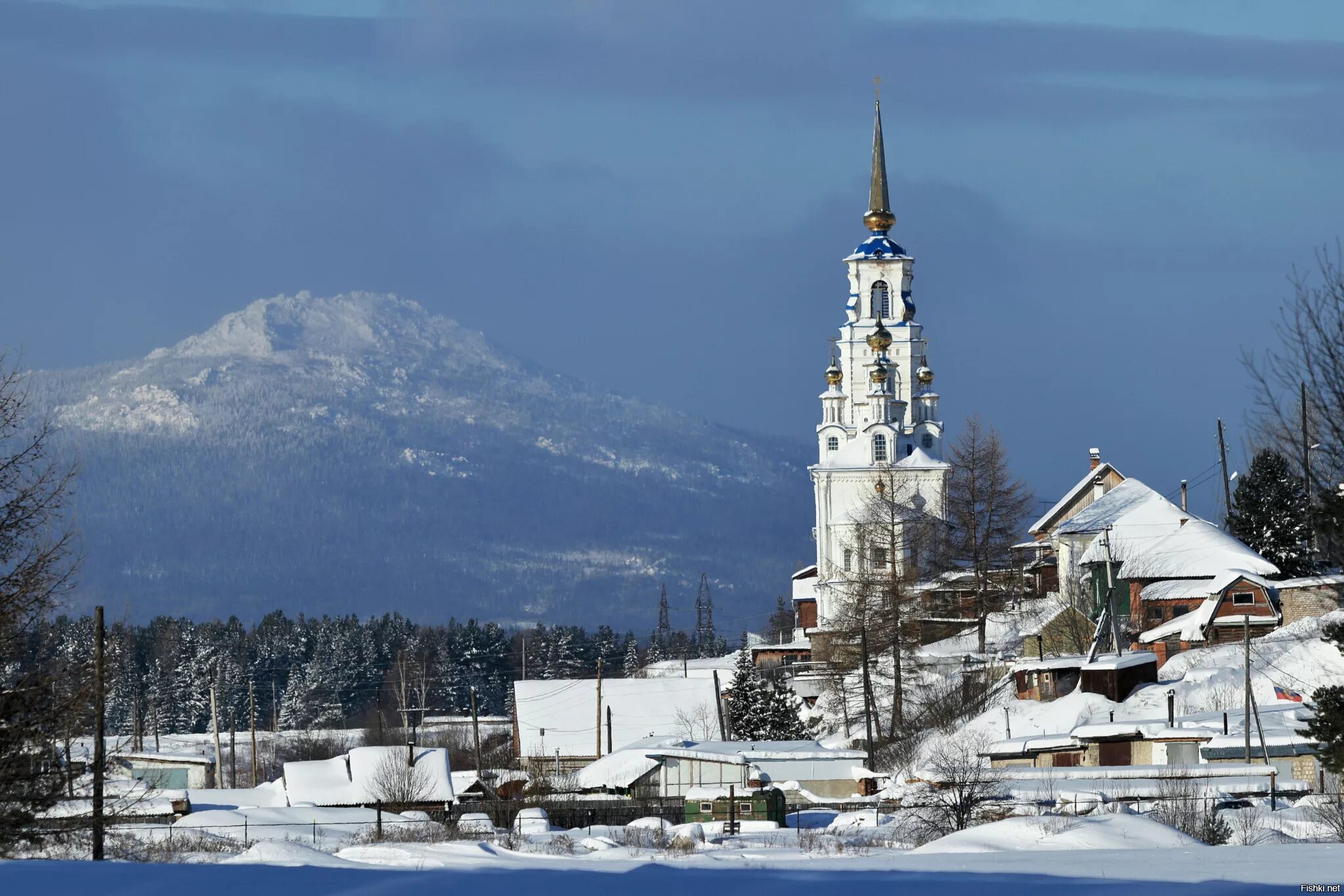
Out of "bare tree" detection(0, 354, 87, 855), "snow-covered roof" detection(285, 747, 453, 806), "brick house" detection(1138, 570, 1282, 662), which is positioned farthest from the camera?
"brick house" detection(1138, 570, 1282, 662)

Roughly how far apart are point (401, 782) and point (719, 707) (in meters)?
19.8

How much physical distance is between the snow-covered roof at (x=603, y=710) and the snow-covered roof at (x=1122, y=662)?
2298 cm

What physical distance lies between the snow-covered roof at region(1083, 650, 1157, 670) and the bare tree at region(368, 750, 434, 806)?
21.2 m

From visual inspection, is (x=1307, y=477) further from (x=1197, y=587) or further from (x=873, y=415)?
(x=873, y=415)

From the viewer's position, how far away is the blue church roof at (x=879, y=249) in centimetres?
10694

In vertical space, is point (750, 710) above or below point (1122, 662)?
below

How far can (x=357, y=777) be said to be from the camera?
6241cm

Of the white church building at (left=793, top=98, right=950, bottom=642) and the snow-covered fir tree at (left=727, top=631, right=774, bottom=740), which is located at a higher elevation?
the white church building at (left=793, top=98, right=950, bottom=642)

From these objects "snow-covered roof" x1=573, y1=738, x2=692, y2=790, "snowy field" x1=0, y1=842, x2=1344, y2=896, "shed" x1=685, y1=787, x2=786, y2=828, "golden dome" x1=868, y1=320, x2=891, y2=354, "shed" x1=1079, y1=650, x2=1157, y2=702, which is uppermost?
"golden dome" x1=868, y1=320, x2=891, y2=354

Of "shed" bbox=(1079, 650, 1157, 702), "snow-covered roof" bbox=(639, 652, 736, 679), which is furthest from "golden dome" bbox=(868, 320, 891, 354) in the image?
"shed" bbox=(1079, 650, 1157, 702)

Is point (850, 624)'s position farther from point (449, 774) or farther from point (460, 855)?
point (460, 855)

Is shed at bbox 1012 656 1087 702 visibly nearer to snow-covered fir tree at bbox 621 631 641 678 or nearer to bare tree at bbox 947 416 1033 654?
bare tree at bbox 947 416 1033 654

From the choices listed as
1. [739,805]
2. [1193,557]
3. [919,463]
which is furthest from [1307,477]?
[919,463]

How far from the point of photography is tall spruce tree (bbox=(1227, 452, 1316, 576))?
72250 mm
